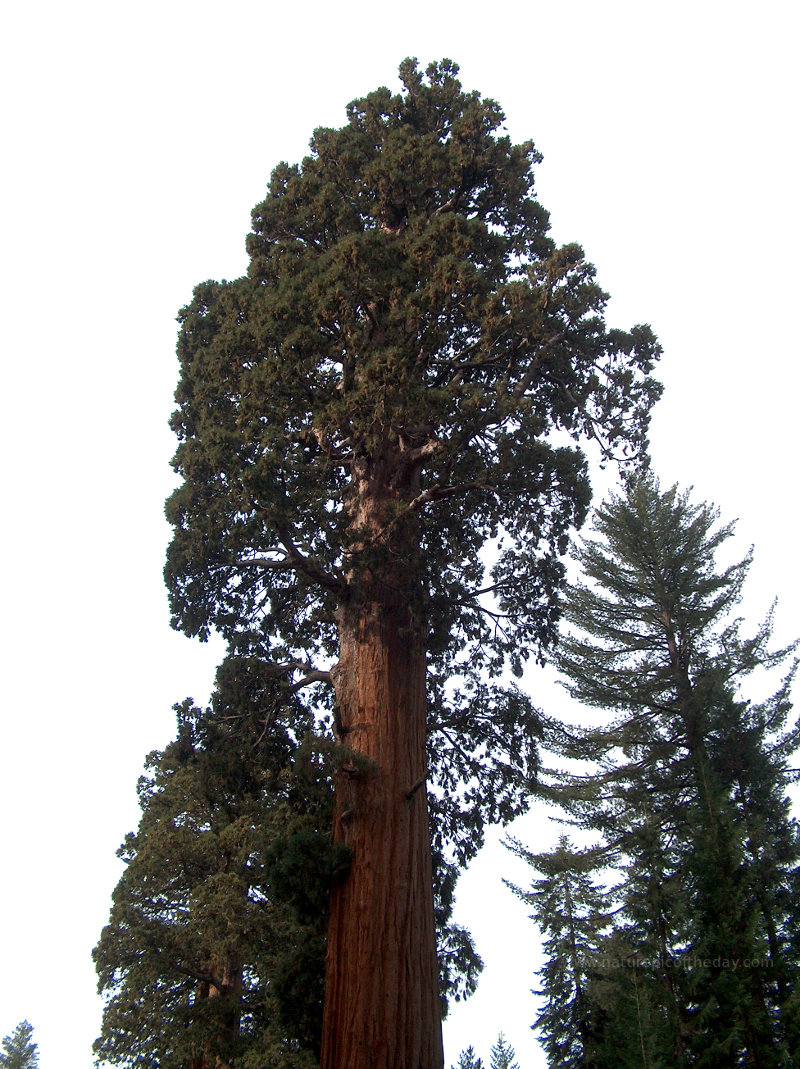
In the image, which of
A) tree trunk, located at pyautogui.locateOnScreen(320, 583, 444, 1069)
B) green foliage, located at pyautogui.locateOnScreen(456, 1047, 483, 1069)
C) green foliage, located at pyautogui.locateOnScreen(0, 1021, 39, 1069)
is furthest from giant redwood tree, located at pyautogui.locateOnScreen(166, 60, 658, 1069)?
green foliage, located at pyautogui.locateOnScreen(0, 1021, 39, 1069)

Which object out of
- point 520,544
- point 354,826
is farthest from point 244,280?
point 354,826

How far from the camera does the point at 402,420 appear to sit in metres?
10.7

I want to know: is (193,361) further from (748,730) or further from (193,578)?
(748,730)

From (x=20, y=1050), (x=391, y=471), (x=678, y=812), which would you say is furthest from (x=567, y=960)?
(x=20, y=1050)

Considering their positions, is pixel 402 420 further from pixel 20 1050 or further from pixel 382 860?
pixel 20 1050

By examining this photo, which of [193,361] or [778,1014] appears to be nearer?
[778,1014]

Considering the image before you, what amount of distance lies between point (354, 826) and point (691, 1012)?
13.6 feet

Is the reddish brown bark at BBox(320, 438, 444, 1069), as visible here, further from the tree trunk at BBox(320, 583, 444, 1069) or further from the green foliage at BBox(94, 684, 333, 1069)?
the green foliage at BBox(94, 684, 333, 1069)

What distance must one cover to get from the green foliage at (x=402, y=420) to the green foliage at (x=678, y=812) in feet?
7.79

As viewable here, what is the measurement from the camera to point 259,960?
522 inches

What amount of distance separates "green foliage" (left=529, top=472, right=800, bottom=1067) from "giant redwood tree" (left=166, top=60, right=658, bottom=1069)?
2392 millimetres

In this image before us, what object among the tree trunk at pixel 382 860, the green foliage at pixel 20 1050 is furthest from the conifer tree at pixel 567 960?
the green foliage at pixel 20 1050

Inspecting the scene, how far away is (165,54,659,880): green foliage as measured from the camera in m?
10.9

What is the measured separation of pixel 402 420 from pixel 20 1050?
45633 millimetres
